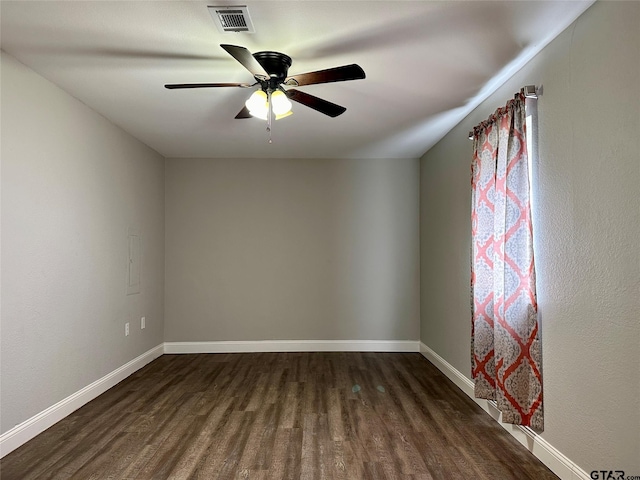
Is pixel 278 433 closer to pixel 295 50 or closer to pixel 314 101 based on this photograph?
pixel 314 101

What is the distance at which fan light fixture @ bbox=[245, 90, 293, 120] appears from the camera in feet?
9.73

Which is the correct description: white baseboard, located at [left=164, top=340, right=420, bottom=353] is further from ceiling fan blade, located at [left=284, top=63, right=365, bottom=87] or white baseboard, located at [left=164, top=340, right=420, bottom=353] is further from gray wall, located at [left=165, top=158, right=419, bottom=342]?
ceiling fan blade, located at [left=284, top=63, right=365, bottom=87]

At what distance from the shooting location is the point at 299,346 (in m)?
6.06

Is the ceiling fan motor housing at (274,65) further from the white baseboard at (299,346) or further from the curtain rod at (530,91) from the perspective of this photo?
the white baseboard at (299,346)

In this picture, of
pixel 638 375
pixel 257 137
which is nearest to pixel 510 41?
pixel 638 375

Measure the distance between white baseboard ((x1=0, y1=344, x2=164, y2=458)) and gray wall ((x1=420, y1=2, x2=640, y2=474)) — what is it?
320cm

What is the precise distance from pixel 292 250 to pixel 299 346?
122 cm

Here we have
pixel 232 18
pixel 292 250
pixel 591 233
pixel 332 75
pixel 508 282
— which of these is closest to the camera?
pixel 591 233

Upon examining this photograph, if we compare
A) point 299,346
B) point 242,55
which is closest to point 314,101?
point 242,55

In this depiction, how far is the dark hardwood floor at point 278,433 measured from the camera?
270 cm

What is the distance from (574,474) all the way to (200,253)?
4.73 m

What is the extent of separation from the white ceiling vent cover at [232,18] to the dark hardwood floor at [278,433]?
2435mm

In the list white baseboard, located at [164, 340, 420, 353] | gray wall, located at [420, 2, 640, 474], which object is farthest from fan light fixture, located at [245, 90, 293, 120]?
white baseboard, located at [164, 340, 420, 353]

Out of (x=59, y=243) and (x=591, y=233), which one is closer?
(x=591, y=233)
